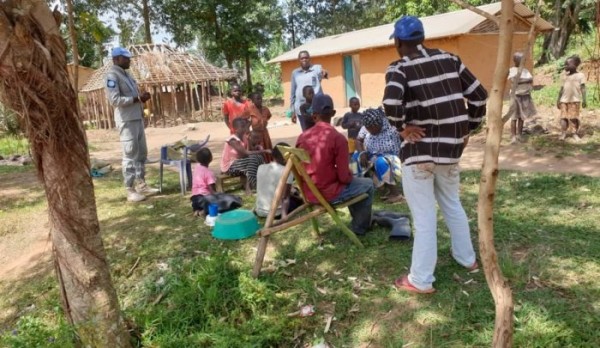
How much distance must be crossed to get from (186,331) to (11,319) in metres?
1.71

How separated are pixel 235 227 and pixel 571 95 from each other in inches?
251

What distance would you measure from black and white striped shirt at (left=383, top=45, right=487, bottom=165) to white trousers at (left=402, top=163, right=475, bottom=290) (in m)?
0.10

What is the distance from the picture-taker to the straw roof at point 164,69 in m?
19.1

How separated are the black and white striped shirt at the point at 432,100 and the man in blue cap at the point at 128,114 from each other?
12.6 feet

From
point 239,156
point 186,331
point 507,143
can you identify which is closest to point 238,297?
point 186,331

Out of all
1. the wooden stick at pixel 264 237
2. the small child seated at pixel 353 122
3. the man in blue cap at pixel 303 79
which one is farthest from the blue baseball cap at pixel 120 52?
the small child seated at pixel 353 122

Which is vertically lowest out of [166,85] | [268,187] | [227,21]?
[268,187]

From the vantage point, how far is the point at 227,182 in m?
6.83

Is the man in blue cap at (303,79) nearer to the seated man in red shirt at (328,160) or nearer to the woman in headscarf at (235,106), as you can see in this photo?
the woman in headscarf at (235,106)

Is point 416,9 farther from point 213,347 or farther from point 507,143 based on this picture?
point 213,347

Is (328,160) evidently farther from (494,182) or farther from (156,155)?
(156,155)

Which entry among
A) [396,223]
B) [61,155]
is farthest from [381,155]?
[61,155]

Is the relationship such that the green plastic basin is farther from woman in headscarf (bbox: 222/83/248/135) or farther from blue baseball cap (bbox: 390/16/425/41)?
woman in headscarf (bbox: 222/83/248/135)

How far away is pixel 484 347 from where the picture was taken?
267cm
